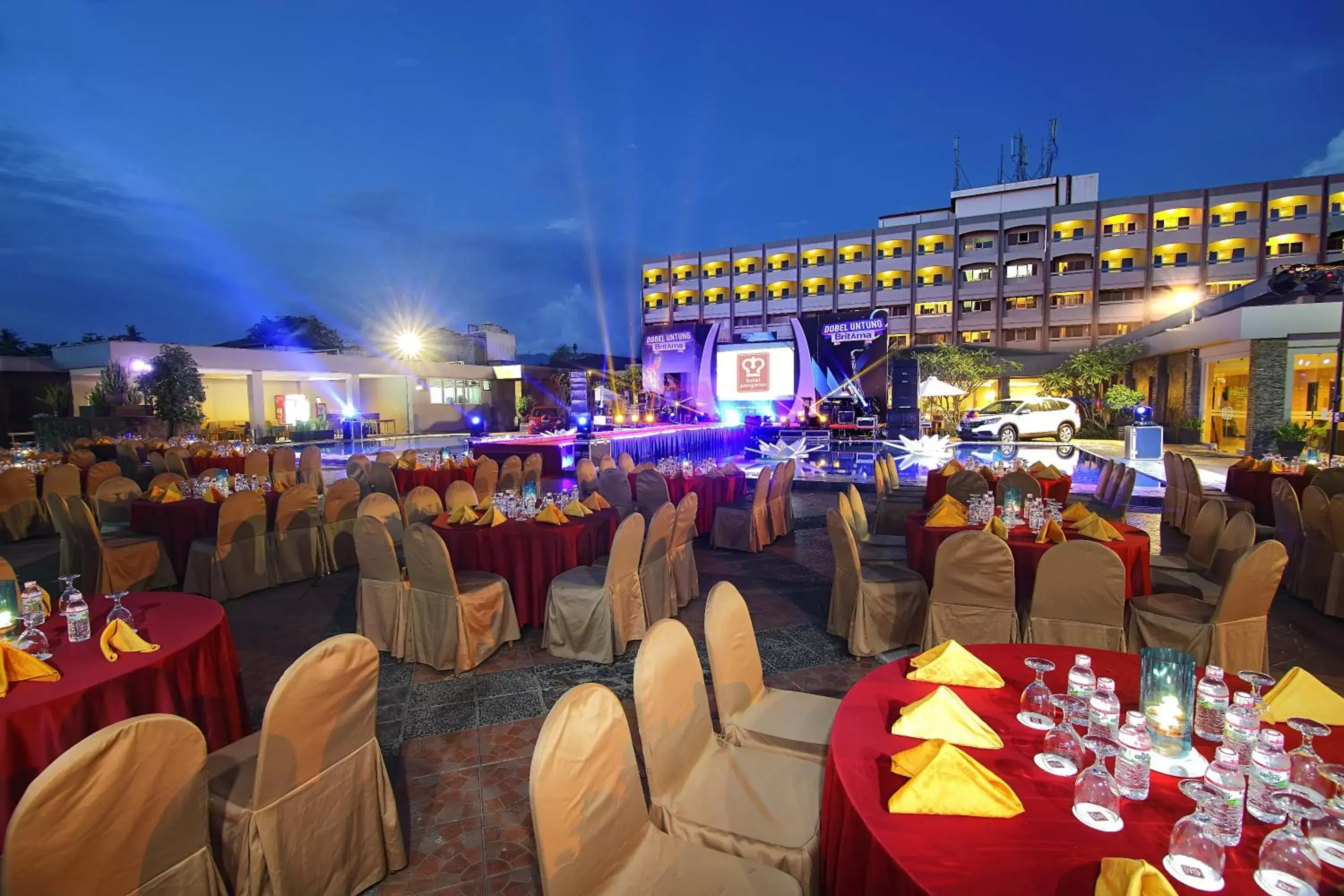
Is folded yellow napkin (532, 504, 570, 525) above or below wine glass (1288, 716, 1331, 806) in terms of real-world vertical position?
above

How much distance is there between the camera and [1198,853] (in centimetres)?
120

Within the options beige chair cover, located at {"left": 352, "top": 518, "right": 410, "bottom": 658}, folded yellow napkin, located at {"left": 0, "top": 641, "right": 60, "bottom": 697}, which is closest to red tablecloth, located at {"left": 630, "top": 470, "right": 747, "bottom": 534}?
beige chair cover, located at {"left": 352, "top": 518, "right": 410, "bottom": 658}

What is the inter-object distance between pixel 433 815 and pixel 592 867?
1.39 metres

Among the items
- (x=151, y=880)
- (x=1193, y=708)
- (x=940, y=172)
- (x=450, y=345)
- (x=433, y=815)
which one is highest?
(x=940, y=172)

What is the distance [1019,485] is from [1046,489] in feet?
2.30

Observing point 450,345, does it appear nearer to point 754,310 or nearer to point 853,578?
point 754,310

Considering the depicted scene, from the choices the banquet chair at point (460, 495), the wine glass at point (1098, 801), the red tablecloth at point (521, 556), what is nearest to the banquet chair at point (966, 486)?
the red tablecloth at point (521, 556)

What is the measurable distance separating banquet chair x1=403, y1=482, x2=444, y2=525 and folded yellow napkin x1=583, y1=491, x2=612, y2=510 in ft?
3.50

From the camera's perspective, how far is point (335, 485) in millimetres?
6117

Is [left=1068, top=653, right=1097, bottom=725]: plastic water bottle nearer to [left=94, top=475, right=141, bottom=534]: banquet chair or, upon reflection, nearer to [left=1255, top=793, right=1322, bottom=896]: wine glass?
[left=1255, top=793, right=1322, bottom=896]: wine glass

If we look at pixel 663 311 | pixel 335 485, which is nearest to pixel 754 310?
pixel 663 311

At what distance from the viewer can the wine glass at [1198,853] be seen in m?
1.18

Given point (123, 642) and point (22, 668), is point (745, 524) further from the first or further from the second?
point (22, 668)

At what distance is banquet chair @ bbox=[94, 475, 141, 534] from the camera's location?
657 cm
